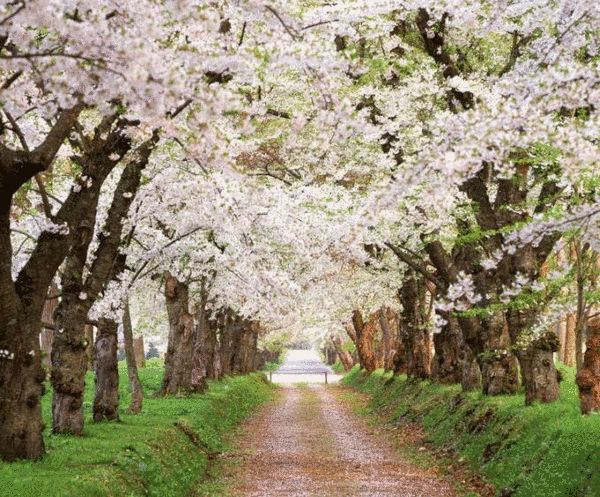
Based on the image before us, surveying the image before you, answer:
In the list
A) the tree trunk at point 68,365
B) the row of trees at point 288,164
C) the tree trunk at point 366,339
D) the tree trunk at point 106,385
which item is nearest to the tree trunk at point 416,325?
the row of trees at point 288,164

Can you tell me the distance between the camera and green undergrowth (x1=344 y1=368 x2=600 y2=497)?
13.5 meters

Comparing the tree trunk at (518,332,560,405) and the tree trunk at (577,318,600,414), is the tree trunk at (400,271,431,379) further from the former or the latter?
the tree trunk at (577,318,600,414)

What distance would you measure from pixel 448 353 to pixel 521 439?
18.0 m

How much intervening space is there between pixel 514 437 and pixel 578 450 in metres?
4.53

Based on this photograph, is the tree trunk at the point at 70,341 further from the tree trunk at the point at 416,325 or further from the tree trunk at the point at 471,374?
the tree trunk at the point at 416,325

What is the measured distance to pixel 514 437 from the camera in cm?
1845

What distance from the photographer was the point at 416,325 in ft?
135

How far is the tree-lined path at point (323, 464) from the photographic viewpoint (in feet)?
58.2

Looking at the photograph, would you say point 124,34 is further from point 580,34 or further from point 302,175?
point 302,175

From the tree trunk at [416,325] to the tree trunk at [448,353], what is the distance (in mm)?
4748

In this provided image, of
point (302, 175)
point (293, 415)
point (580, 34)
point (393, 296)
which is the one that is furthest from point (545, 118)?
point (393, 296)

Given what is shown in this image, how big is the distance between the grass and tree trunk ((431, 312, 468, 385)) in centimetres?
1082

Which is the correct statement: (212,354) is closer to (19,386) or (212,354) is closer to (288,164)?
(288,164)

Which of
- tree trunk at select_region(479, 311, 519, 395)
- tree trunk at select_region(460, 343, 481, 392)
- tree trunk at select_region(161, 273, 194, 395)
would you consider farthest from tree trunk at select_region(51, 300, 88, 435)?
tree trunk at select_region(460, 343, 481, 392)
